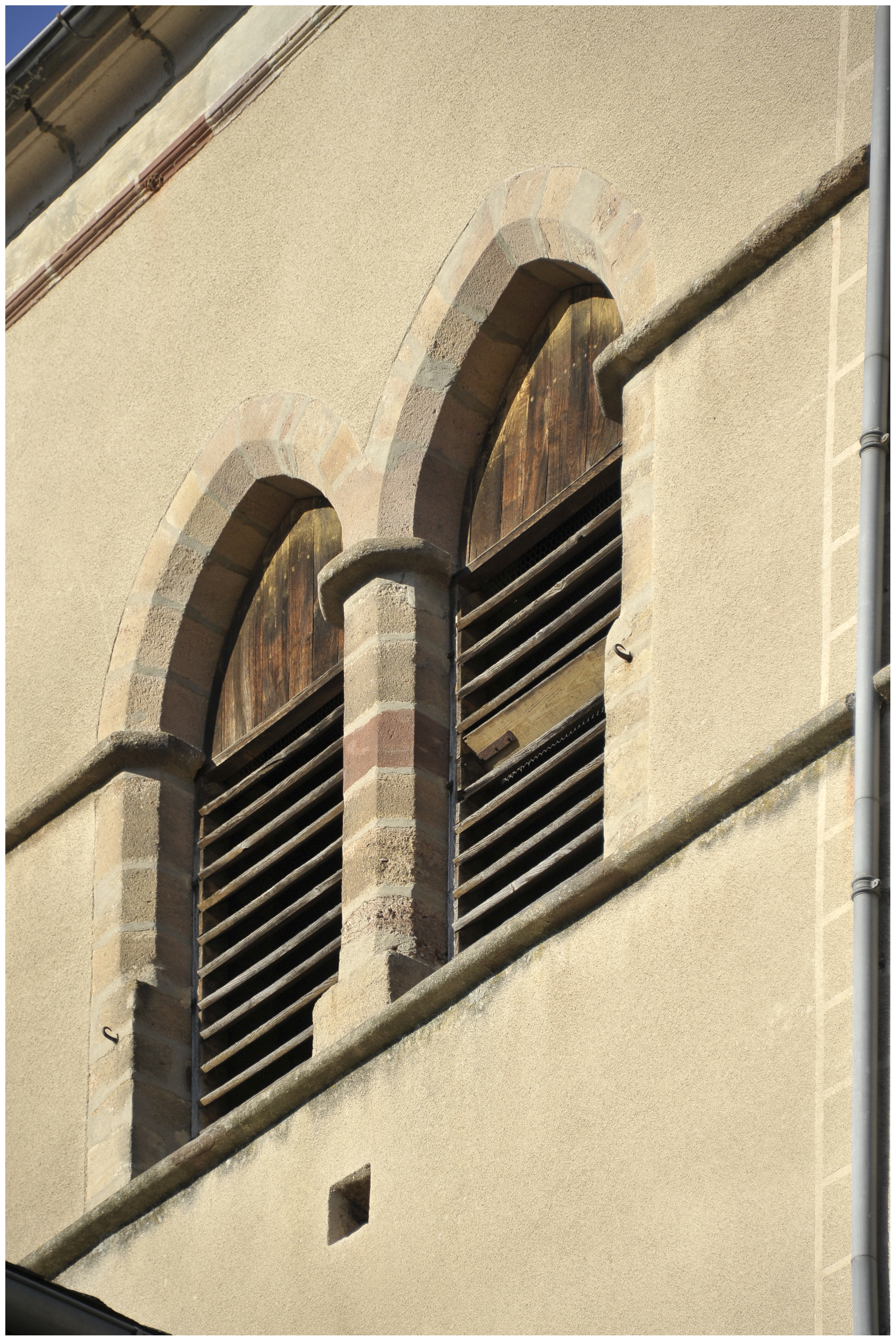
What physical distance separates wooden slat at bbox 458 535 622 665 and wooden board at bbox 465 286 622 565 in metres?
0.29

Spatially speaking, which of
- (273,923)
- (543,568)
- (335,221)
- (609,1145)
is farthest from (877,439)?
(335,221)

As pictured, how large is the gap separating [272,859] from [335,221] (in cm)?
209

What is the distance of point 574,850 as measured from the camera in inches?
284

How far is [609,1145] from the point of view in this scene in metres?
6.21

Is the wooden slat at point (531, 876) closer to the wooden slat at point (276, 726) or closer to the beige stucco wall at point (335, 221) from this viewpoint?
the wooden slat at point (276, 726)

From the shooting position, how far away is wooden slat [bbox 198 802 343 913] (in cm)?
822

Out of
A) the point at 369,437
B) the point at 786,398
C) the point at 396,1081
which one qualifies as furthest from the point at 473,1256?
the point at 369,437

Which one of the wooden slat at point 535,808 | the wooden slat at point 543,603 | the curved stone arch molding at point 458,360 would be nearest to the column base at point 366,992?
the wooden slat at point 535,808

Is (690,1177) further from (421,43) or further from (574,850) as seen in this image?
(421,43)

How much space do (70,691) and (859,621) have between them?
4.08 meters

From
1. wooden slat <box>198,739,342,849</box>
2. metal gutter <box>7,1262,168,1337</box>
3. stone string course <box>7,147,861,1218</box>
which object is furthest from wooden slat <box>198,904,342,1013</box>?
metal gutter <box>7,1262,168,1337</box>

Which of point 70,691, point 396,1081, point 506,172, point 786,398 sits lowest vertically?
point 396,1081

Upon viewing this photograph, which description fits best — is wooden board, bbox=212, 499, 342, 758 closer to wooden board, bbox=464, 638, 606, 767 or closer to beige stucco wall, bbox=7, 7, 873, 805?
beige stucco wall, bbox=7, 7, 873, 805

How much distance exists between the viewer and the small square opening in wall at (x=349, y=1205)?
6957 millimetres
